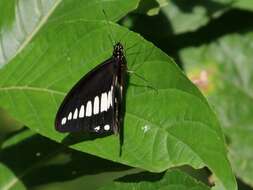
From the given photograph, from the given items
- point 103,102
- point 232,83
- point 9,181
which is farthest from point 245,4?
point 9,181

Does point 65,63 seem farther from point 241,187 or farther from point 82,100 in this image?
point 241,187

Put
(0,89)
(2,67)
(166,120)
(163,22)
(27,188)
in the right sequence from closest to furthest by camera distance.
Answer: (166,120)
(0,89)
(2,67)
(27,188)
(163,22)

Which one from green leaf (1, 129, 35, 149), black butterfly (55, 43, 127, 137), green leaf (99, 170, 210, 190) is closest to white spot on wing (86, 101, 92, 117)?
black butterfly (55, 43, 127, 137)

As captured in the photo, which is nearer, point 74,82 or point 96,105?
point 74,82

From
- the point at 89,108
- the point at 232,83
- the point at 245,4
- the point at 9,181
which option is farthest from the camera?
the point at 232,83

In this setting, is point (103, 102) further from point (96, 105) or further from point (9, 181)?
point (9, 181)

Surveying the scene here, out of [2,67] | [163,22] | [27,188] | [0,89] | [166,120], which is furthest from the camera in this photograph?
[163,22]

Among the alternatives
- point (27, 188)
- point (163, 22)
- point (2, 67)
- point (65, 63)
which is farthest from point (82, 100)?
point (163, 22)
